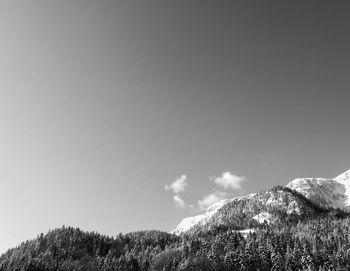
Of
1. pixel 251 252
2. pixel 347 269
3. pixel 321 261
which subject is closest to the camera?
pixel 347 269

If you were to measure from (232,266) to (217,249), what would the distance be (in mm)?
32863

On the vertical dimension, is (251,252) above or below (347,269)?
above

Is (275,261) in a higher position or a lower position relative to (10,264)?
lower

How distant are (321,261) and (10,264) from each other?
16952 cm

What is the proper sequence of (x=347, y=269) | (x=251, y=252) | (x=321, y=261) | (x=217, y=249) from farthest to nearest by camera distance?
(x=217, y=249) < (x=251, y=252) < (x=321, y=261) < (x=347, y=269)

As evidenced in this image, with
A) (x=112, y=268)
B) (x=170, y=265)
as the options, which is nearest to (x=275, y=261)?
(x=170, y=265)

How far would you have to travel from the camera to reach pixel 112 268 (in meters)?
169

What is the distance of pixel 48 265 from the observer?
164m

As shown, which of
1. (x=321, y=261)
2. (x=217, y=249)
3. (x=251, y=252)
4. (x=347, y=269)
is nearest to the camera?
(x=347, y=269)

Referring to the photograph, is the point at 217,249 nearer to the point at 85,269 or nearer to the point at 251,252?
the point at 251,252

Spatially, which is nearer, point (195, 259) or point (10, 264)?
point (10, 264)

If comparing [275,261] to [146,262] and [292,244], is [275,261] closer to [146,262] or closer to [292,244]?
[292,244]

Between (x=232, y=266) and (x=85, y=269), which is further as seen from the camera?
(x=85, y=269)

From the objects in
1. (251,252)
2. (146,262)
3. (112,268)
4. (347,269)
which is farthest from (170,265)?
(347,269)
